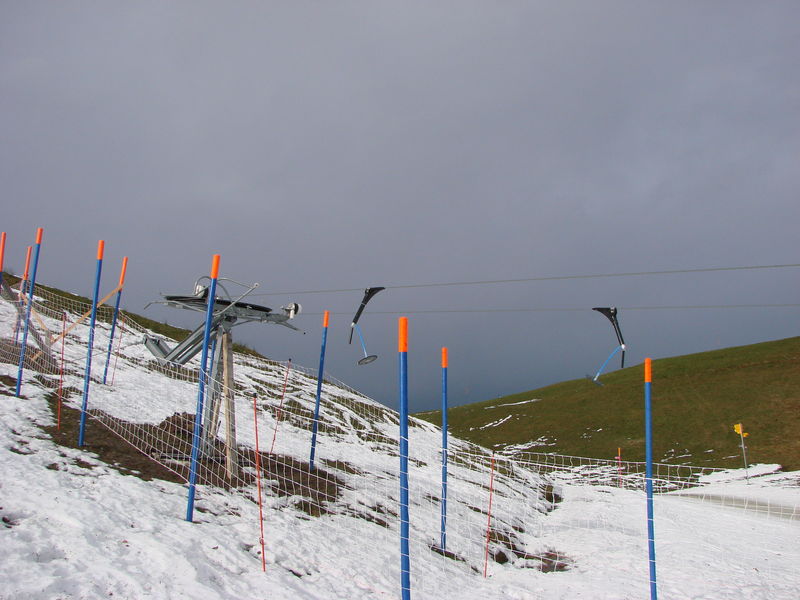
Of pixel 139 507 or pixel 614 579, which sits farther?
pixel 614 579

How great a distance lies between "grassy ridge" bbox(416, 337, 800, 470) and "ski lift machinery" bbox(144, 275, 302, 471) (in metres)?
45.3

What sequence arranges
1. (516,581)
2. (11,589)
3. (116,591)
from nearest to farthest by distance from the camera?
1. (11,589)
2. (116,591)
3. (516,581)

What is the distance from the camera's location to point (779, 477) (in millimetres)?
34000

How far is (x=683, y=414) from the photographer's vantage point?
56.0 metres

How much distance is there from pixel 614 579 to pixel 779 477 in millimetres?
33105

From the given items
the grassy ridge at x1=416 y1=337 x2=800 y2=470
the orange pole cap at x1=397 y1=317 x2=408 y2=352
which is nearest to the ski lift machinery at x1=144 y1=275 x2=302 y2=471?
the orange pole cap at x1=397 y1=317 x2=408 y2=352

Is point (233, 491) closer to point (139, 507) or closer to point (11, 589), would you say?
point (139, 507)

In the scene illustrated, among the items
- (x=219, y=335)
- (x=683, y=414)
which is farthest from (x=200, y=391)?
(x=683, y=414)

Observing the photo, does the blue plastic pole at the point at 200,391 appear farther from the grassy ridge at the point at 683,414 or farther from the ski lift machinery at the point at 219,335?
the grassy ridge at the point at 683,414

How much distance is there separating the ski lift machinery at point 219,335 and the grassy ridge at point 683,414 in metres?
45.3

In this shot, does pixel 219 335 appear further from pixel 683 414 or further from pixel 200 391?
pixel 683 414

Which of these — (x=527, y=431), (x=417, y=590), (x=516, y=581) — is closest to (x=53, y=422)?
(x=417, y=590)

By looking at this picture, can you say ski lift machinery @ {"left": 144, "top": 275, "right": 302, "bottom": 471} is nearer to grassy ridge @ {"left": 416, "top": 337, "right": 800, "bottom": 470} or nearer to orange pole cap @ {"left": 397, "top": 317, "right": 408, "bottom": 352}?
orange pole cap @ {"left": 397, "top": 317, "right": 408, "bottom": 352}

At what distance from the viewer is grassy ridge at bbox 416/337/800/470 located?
153 ft
